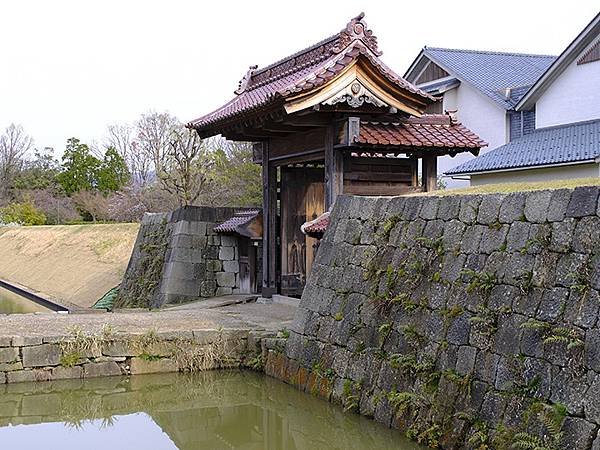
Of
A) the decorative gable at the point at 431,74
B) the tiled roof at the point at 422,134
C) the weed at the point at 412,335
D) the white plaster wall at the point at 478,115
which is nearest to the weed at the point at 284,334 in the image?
the weed at the point at 412,335

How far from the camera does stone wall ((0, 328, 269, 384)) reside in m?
10.2

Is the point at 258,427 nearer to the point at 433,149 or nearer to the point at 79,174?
the point at 433,149

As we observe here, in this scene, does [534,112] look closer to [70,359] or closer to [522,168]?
[522,168]

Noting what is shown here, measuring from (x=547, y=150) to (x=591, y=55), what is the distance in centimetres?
278

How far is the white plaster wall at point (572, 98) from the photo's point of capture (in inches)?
773

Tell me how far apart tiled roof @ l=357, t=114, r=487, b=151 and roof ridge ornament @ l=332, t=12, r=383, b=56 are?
127cm

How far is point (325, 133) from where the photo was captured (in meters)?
13.1

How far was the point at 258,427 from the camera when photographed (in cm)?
889

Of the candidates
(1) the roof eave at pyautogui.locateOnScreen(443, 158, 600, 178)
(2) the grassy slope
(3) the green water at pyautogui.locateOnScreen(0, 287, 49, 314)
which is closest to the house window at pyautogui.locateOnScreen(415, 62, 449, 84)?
(1) the roof eave at pyautogui.locateOnScreen(443, 158, 600, 178)

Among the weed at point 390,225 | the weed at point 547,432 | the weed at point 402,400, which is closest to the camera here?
the weed at point 547,432

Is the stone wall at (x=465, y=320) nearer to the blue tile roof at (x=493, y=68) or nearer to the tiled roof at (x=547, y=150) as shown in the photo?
the tiled roof at (x=547, y=150)

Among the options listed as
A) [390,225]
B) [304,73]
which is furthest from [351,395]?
[304,73]

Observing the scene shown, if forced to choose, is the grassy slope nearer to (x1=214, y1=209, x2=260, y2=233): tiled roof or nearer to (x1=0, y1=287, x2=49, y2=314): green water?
(x1=0, y1=287, x2=49, y2=314): green water

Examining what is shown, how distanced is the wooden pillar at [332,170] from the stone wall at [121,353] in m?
2.88
